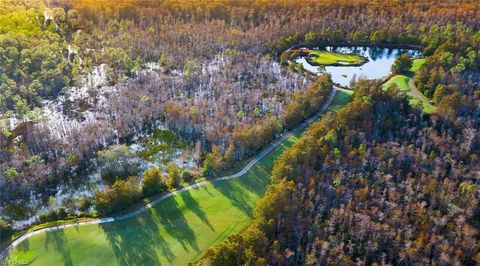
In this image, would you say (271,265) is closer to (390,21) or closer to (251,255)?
(251,255)

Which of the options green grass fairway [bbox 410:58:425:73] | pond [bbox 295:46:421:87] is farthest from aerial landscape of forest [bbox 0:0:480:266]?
green grass fairway [bbox 410:58:425:73]

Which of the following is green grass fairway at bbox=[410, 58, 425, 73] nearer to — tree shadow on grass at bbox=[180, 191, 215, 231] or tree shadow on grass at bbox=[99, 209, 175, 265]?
tree shadow on grass at bbox=[180, 191, 215, 231]

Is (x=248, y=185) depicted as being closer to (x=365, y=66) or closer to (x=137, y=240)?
(x=137, y=240)

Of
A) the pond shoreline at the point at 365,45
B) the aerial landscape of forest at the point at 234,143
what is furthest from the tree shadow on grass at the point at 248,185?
the pond shoreline at the point at 365,45

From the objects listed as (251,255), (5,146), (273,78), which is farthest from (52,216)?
(273,78)

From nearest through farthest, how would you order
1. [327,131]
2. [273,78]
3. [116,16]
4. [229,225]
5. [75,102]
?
[229,225] → [327,131] → [75,102] → [273,78] → [116,16]

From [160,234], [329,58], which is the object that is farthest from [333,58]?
[160,234]
